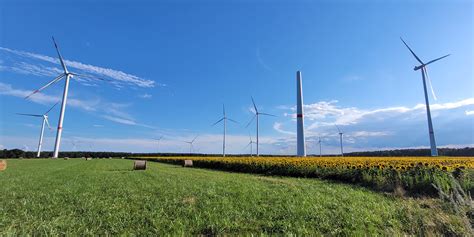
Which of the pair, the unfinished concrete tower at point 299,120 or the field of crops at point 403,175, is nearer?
the field of crops at point 403,175

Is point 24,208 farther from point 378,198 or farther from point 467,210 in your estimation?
point 467,210

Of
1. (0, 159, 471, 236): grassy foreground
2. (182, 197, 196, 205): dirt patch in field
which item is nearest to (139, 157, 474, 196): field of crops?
(0, 159, 471, 236): grassy foreground

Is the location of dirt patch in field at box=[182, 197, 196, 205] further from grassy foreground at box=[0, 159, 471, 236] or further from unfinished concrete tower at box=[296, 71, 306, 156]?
unfinished concrete tower at box=[296, 71, 306, 156]

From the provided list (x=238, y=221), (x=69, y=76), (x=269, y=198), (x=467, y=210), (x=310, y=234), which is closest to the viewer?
(x=310, y=234)

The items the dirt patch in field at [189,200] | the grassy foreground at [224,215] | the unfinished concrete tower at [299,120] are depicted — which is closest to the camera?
the grassy foreground at [224,215]

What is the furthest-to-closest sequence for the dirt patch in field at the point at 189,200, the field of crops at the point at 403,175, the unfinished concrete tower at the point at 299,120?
the unfinished concrete tower at the point at 299,120
the field of crops at the point at 403,175
the dirt patch in field at the point at 189,200

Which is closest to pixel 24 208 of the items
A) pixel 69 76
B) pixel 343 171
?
pixel 343 171

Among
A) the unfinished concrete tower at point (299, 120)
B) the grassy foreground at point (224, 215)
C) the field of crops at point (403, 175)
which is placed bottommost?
the grassy foreground at point (224, 215)

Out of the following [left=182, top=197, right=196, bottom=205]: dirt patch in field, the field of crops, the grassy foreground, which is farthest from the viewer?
the field of crops

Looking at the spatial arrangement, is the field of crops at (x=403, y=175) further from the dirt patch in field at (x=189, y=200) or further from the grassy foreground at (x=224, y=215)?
the dirt patch in field at (x=189, y=200)

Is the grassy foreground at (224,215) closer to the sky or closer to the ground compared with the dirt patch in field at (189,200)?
closer to the ground

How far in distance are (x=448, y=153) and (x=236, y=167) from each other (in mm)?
55342

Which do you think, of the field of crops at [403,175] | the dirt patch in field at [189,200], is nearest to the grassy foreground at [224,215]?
the dirt patch in field at [189,200]

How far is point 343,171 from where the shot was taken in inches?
664
